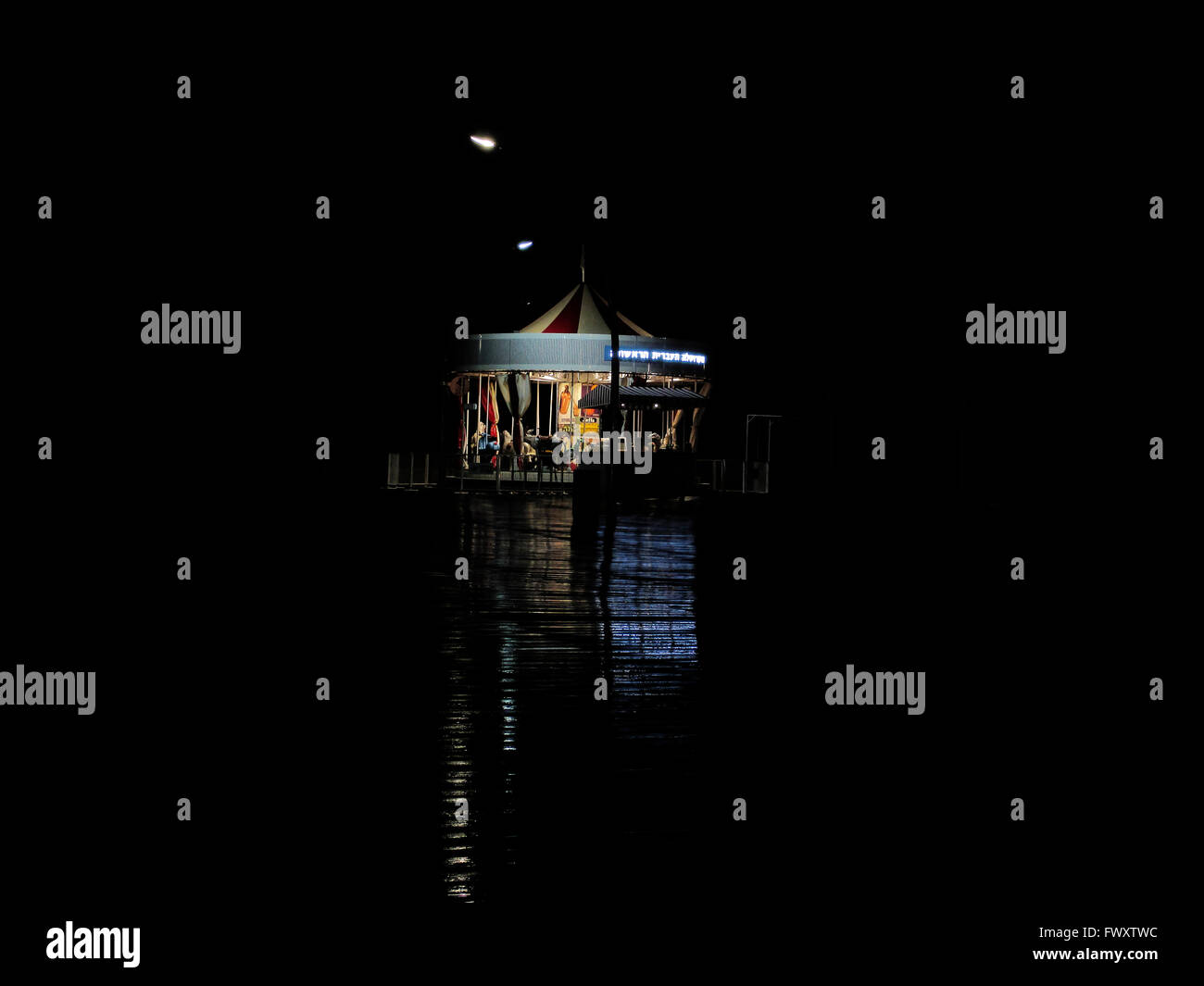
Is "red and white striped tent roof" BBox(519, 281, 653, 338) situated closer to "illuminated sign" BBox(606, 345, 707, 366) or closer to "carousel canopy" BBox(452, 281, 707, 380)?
"carousel canopy" BBox(452, 281, 707, 380)

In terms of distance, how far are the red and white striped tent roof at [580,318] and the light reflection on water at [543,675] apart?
96.7 feet

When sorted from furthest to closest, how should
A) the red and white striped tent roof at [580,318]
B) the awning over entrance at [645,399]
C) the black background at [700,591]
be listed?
1. the red and white striped tent roof at [580,318]
2. the awning over entrance at [645,399]
3. the black background at [700,591]

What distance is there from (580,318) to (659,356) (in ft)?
11.0

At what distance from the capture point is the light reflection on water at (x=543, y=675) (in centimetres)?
580

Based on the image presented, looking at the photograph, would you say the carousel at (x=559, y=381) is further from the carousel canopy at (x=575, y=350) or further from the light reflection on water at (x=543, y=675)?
the light reflection on water at (x=543, y=675)

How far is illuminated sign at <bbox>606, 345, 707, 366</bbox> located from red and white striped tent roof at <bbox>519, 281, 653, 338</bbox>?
28.0 inches

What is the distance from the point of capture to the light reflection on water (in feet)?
19.0

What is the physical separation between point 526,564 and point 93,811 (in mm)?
11964

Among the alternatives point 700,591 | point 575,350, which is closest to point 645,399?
point 575,350

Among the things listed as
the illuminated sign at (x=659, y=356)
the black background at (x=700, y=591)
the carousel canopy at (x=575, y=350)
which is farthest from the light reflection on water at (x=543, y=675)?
the illuminated sign at (x=659, y=356)

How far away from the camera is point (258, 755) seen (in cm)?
665

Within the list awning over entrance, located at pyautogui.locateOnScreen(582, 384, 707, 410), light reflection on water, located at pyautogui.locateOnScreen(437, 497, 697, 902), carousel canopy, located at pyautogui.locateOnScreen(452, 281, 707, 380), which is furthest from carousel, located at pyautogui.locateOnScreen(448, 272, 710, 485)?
light reflection on water, located at pyautogui.locateOnScreen(437, 497, 697, 902)
